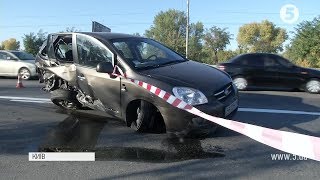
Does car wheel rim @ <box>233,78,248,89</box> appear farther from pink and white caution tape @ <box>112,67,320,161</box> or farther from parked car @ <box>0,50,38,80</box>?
pink and white caution tape @ <box>112,67,320,161</box>

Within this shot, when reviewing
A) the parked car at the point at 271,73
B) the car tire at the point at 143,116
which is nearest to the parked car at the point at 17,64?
the parked car at the point at 271,73

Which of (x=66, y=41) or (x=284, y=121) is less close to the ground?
(x=66, y=41)

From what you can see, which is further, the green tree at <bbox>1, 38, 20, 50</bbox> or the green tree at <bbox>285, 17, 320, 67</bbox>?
the green tree at <bbox>1, 38, 20, 50</bbox>

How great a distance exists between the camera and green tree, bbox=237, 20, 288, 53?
338 feet

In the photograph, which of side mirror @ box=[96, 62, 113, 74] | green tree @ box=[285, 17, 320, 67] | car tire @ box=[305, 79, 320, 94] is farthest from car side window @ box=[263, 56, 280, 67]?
green tree @ box=[285, 17, 320, 67]

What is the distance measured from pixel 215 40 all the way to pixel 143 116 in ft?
334

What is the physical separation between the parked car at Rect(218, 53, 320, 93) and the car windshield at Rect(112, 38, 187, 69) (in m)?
6.31

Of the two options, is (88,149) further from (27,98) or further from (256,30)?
(256,30)

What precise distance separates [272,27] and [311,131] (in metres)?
104

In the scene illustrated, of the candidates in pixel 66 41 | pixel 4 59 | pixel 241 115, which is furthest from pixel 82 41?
pixel 4 59

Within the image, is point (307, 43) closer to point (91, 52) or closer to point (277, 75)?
point (277, 75)

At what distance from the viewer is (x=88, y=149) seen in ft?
20.0

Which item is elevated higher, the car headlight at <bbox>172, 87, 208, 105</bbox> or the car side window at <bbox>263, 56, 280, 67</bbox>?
the car headlight at <bbox>172, 87, 208, 105</bbox>

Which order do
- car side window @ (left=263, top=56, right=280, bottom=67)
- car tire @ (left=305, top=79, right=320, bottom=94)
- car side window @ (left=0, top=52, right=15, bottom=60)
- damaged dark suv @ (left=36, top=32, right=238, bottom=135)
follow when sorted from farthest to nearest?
car side window @ (left=0, top=52, right=15, bottom=60) < car side window @ (left=263, top=56, right=280, bottom=67) < car tire @ (left=305, top=79, right=320, bottom=94) < damaged dark suv @ (left=36, top=32, right=238, bottom=135)
